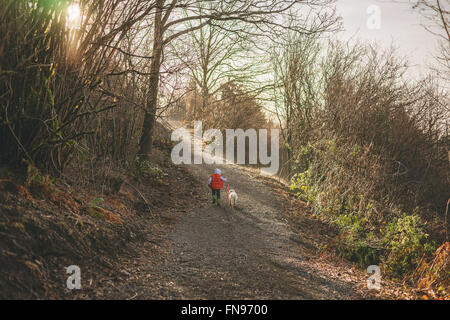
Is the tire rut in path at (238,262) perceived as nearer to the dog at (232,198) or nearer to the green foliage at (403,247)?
the dog at (232,198)

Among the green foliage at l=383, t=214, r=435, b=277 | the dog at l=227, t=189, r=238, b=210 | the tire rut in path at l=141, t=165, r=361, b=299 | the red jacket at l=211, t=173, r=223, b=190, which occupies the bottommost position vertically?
the green foliage at l=383, t=214, r=435, b=277

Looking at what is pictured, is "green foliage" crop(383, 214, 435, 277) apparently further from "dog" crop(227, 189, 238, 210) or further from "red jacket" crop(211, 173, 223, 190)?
"red jacket" crop(211, 173, 223, 190)

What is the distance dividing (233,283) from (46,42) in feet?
15.1

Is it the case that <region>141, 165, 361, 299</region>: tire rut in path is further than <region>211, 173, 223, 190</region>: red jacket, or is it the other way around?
<region>211, 173, 223, 190</region>: red jacket

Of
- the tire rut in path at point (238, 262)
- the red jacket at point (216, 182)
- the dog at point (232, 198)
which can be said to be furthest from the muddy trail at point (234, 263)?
the red jacket at point (216, 182)

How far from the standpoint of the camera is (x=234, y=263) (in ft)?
18.0

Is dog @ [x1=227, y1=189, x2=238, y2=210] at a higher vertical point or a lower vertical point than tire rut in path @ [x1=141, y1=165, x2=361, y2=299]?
higher

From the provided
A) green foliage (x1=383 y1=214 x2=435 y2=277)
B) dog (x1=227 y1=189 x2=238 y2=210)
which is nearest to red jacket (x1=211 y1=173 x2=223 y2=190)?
dog (x1=227 y1=189 x2=238 y2=210)

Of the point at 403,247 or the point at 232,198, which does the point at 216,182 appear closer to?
the point at 232,198

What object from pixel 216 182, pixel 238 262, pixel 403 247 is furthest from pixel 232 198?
pixel 403 247

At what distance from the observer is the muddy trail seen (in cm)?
445

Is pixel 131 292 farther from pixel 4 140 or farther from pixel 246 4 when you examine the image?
pixel 246 4
